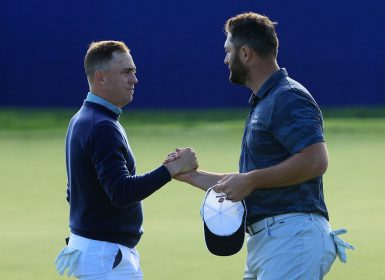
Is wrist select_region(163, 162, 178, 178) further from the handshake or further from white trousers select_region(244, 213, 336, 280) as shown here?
white trousers select_region(244, 213, 336, 280)

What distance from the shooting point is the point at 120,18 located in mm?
20344

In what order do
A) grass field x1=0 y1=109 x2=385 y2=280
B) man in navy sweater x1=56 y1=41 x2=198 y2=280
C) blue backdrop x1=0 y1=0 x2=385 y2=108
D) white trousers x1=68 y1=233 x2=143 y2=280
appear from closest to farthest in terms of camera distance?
1. man in navy sweater x1=56 y1=41 x2=198 y2=280
2. white trousers x1=68 y1=233 x2=143 y2=280
3. grass field x1=0 y1=109 x2=385 y2=280
4. blue backdrop x1=0 y1=0 x2=385 y2=108

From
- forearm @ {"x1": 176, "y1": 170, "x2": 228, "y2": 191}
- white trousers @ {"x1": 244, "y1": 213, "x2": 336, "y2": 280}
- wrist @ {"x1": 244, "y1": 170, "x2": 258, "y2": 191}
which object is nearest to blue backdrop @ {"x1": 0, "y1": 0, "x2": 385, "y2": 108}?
forearm @ {"x1": 176, "y1": 170, "x2": 228, "y2": 191}

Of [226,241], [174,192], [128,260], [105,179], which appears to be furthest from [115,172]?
[174,192]

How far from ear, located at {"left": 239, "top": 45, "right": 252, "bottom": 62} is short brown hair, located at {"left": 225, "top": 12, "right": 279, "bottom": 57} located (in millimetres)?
18

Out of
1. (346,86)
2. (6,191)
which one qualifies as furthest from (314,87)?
(6,191)

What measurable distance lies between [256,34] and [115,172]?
904 mm

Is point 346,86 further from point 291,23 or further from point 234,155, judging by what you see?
point 234,155

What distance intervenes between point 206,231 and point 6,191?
272 inches

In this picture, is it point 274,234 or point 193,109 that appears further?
point 193,109

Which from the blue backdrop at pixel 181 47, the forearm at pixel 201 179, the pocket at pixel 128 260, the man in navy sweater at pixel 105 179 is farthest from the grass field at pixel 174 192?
the man in navy sweater at pixel 105 179

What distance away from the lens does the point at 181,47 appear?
2044 cm

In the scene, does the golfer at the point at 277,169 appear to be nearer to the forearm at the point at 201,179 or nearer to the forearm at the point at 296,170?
the forearm at the point at 296,170

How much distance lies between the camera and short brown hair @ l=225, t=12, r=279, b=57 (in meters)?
4.80
